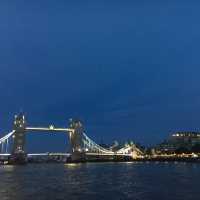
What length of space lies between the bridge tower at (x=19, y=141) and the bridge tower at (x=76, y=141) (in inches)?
443

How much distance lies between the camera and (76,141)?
125750 mm

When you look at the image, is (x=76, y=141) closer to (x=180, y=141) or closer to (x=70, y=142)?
(x=70, y=142)

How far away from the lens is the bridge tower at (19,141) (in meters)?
111

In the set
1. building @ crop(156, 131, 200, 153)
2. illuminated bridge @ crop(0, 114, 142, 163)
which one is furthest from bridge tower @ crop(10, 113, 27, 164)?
building @ crop(156, 131, 200, 153)

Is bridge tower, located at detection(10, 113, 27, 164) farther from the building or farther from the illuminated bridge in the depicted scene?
the building

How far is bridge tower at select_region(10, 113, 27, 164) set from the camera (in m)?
111

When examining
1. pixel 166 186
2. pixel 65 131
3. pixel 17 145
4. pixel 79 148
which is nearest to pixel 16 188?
pixel 166 186

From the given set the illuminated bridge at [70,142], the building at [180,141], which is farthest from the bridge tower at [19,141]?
the building at [180,141]

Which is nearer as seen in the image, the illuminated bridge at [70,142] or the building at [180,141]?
the illuminated bridge at [70,142]

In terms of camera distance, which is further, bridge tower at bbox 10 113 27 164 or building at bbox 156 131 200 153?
building at bbox 156 131 200 153

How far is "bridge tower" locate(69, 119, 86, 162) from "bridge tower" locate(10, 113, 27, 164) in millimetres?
11261

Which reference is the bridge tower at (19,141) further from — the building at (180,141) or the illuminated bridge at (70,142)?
the building at (180,141)

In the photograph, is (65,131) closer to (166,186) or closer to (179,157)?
(179,157)

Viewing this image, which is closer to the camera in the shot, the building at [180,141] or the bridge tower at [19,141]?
the bridge tower at [19,141]
